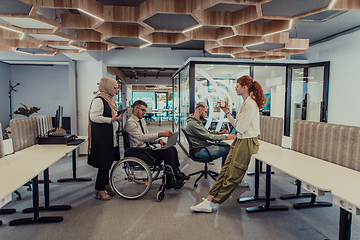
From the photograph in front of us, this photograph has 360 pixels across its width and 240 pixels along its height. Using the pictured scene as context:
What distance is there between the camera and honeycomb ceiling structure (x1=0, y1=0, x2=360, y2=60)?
231 cm

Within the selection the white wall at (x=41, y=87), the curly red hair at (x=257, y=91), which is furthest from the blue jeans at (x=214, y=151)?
the white wall at (x=41, y=87)

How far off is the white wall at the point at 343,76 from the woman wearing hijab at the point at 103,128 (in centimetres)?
526

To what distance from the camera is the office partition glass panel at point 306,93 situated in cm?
624

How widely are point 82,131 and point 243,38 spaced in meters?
4.51

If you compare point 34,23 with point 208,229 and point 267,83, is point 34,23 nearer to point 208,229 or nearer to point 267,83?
point 208,229

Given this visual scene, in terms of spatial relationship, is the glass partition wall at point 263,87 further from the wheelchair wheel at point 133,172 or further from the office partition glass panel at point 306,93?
the wheelchair wheel at point 133,172

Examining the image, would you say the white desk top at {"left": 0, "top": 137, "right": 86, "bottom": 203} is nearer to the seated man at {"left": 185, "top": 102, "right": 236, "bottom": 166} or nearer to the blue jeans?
the seated man at {"left": 185, "top": 102, "right": 236, "bottom": 166}

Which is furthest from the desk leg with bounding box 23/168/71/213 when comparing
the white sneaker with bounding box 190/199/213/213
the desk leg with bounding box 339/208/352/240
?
the desk leg with bounding box 339/208/352/240

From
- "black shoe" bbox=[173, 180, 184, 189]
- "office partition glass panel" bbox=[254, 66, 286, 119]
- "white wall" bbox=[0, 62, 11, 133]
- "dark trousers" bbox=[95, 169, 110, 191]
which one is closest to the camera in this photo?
"dark trousers" bbox=[95, 169, 110, 191]

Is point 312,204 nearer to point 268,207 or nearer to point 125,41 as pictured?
point 268,207

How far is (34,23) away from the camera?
2.67m

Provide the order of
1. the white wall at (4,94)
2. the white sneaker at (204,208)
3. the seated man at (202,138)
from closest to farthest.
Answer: the white sneaker at (204,208)
the seated man at (202,138)
the white wall at (4,94)

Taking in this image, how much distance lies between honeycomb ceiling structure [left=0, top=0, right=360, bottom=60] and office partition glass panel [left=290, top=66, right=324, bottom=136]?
253cm

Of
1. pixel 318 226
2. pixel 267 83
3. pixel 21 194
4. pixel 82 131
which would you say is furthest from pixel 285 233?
pixel 82 131
